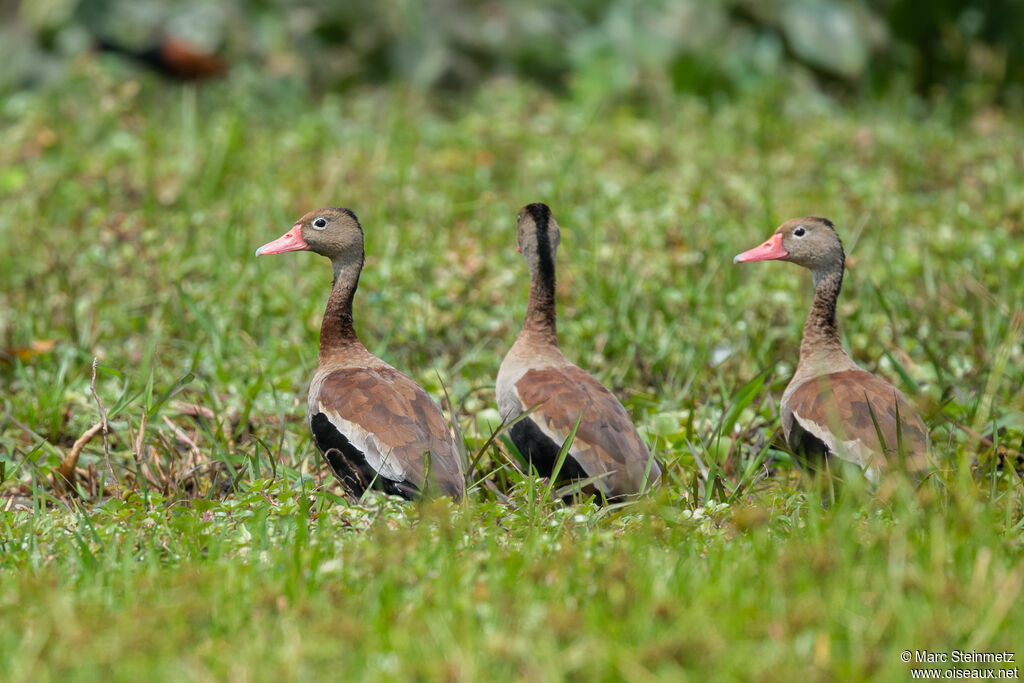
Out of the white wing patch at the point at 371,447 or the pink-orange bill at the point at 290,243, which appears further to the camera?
the pink-orange bill at the point at 290,243

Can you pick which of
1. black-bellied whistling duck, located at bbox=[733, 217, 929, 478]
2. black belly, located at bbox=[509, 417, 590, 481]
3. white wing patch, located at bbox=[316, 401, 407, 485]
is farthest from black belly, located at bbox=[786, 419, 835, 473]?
white wing patch, located at bbox=[316, 401, 407, 485]

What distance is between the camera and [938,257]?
6.59m

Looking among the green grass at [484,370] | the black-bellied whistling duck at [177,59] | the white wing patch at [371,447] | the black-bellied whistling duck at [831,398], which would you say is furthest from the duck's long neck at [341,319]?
the black-bellied whistling duck at [177,59]

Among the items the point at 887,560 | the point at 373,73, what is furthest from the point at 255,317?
the point at 373,73

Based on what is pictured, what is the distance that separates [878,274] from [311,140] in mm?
4094

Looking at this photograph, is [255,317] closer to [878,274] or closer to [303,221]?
[303,221]

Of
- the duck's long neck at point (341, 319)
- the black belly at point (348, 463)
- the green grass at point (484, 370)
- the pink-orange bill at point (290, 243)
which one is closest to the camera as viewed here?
the green grass at point (484, 370)

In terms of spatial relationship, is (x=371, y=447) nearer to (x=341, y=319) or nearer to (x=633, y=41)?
(x=341, y=319)

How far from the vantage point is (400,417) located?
14.0ft

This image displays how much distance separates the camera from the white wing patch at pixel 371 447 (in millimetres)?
4117

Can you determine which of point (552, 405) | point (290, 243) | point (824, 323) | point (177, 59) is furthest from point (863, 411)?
point (177, 59)

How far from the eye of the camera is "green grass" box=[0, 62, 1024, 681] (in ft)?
9.46

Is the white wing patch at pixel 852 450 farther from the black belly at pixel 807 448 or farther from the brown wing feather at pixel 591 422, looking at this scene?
the brown wing feather at pixel 591 422

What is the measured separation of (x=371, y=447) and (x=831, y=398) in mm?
1556
